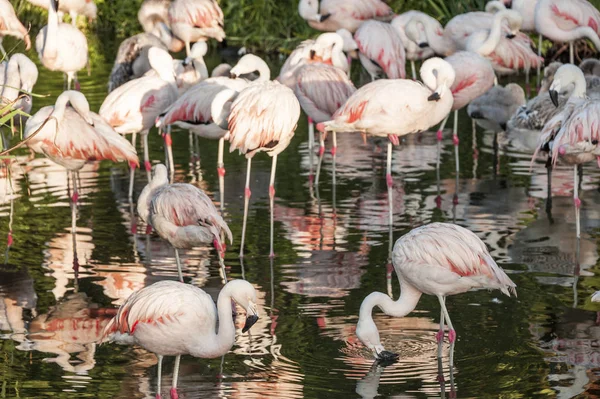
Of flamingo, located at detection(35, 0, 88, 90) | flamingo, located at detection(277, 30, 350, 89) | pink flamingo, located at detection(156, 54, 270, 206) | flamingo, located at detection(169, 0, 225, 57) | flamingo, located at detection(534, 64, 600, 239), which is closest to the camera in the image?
flamingo, located at detection(534, 64, 600, 239)

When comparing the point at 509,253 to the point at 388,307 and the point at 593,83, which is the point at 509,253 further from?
the point at 593,83

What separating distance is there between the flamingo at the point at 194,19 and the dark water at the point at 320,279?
1885 mm

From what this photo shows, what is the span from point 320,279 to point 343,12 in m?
6.57

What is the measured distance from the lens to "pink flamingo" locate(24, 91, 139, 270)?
26.6 feet

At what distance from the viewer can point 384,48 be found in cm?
1099

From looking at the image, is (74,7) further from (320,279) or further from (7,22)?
(320,279)

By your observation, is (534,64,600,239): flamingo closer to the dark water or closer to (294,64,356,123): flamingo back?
the dark water

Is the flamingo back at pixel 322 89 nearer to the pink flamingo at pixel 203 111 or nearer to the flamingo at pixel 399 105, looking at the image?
the pink flamingo at pixel 203 111

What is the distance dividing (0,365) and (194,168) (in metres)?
5.12

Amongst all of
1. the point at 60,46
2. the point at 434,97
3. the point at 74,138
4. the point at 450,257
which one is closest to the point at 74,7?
the point at 60,46

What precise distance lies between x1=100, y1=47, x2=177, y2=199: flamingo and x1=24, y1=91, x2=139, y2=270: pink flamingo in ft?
2.92

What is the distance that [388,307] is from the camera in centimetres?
595

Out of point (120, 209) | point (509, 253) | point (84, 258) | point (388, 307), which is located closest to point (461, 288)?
point (388, 307)

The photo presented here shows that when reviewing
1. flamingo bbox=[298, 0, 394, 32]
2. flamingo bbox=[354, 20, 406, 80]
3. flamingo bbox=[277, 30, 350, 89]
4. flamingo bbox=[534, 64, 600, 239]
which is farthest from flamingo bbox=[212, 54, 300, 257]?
flamingo bbox=[298, 0, 394, 32]
